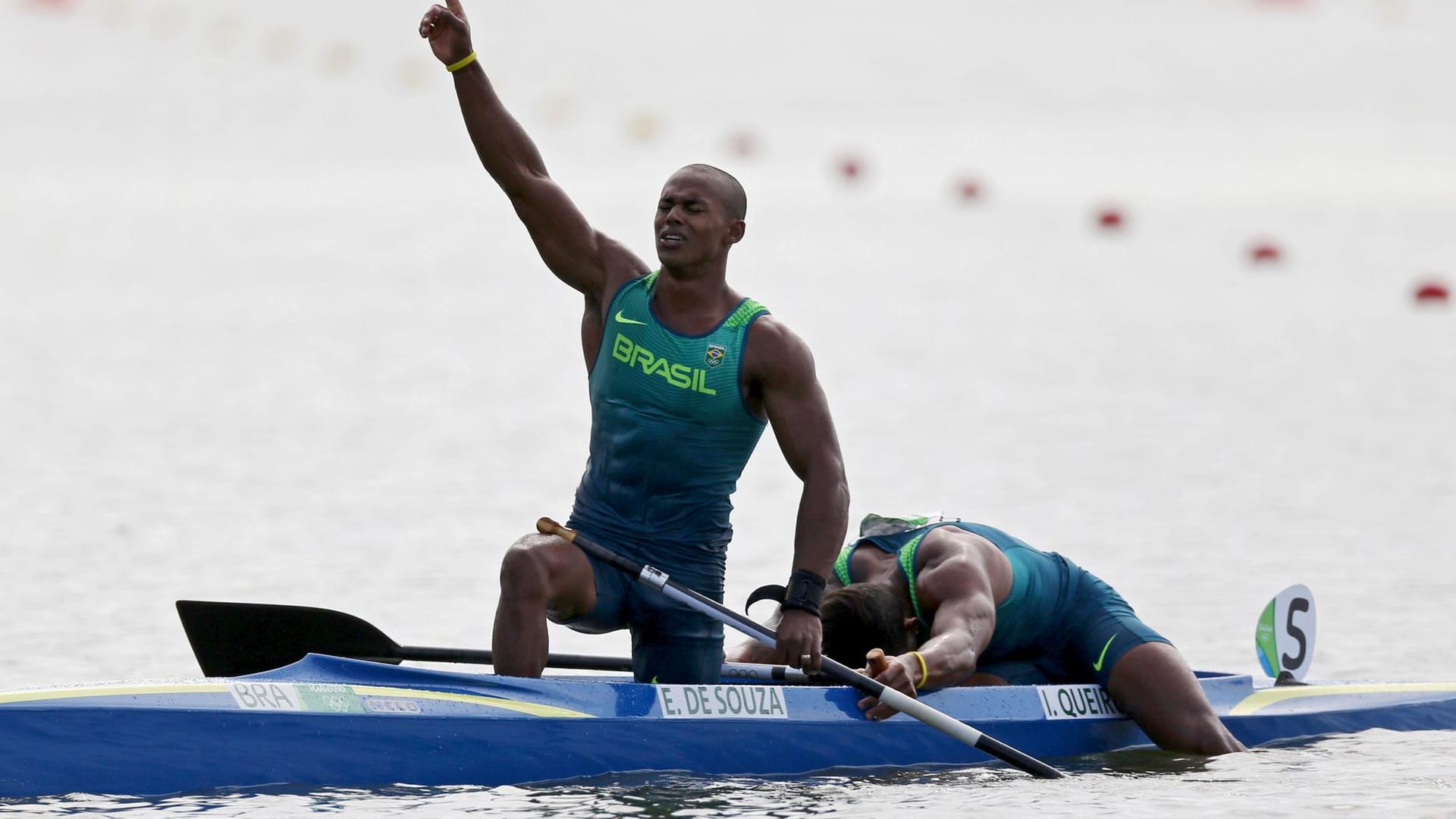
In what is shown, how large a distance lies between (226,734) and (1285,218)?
32.1m

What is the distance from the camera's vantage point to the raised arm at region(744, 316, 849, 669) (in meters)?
7.94

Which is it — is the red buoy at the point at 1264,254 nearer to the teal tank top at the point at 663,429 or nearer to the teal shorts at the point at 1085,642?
the teal shorts at the point at 1085,642

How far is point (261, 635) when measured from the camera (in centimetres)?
869

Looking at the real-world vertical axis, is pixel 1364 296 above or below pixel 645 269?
above

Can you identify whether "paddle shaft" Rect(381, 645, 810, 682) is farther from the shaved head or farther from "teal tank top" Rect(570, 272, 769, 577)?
the shaved head

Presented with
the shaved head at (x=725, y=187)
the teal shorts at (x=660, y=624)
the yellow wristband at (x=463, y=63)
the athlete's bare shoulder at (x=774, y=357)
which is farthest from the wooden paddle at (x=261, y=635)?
the yellow wristband at (x=463, y=63)

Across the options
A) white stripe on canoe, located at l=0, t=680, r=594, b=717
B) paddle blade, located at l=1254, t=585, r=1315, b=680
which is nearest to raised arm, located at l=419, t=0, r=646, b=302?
white stripe on canoe, located at l=0, t=680, r=594, b=717

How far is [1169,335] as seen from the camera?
2580cm

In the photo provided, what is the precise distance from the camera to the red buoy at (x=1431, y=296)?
28094 mm

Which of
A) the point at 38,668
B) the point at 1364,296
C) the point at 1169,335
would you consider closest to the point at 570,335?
the point at 1169,335

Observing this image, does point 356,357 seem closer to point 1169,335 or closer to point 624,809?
point 1169,335

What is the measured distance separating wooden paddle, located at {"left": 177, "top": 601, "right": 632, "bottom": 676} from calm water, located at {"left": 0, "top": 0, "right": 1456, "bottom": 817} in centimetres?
109

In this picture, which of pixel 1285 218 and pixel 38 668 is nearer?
pixel 38 668

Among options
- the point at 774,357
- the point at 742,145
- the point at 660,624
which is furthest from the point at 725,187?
the point at 742,145
